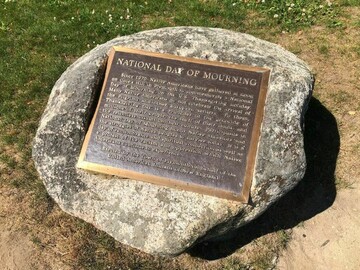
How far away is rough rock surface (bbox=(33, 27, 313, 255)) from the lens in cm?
419

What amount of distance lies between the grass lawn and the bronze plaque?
4.09 feet

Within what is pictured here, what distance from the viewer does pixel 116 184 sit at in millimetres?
4391

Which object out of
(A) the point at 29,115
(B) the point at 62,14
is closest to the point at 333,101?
(A) the point at 29,115

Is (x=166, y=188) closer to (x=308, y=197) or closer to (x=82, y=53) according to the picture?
(x=308, y=197)

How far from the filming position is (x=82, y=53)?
286 inches

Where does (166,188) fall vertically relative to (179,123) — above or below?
below

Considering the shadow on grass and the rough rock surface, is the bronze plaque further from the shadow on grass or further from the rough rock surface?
the shadow on grass

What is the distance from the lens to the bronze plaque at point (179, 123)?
434 centimetres

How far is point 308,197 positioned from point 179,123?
2.13m

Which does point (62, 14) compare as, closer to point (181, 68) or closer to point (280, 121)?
point (181, 68)

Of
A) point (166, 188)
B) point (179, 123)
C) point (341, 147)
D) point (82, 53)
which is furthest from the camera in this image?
point (82, 53)

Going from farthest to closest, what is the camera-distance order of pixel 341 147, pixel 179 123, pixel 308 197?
1. pixel 341 147
2. pixel 308 197
3. pixel 179 123

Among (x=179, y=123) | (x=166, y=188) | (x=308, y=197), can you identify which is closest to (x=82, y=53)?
(x=179, y=123)

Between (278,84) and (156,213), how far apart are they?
1.98 metres
